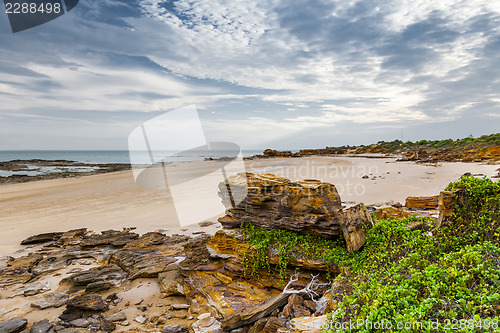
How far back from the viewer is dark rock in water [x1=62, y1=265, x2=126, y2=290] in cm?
743

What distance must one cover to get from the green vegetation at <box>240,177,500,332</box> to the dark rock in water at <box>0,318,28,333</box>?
223 inches

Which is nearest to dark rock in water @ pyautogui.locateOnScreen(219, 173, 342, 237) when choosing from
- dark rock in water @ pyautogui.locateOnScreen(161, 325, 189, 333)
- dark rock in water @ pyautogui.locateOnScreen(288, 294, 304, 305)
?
dark rock in water @ pyautogui.locateOnScreen(288, 294, 304, 305)

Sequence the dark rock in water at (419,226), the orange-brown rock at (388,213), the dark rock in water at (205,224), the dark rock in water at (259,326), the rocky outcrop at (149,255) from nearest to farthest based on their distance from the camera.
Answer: the dark rock in water at (259,326) → the dark rock in water at (419,226) → the orange-brown rock at (388,213) → the rocky outcrop at (149,255) → the dark rock in water at (205,224)

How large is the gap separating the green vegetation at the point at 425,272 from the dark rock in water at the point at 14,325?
18.6ft

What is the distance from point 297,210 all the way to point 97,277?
22.7 feet

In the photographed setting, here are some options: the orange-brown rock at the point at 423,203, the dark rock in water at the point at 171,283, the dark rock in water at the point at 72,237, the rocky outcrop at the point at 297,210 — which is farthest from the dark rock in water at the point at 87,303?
the orange-brown rock at the point at 423,203

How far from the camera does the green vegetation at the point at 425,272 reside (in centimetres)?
269

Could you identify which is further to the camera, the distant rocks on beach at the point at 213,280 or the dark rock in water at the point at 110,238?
the dark rock in water at the point at 110,238

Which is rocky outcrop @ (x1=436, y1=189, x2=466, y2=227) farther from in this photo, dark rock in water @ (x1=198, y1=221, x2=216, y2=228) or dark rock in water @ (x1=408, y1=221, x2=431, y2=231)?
dark rock in water @ (x1=198, y1=221, x2=216, y2=228)

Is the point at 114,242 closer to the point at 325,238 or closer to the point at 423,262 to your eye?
the point at 325,238

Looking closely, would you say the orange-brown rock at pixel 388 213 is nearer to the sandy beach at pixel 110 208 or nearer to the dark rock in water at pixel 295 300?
the dark rock in water at pixel 295 300

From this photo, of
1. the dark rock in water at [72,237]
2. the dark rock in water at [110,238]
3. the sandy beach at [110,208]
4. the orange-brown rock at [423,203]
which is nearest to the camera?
the orange-brown rock at [423,203]

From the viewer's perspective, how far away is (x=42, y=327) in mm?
5449

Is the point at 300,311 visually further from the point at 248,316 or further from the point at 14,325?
the point at 14,325
